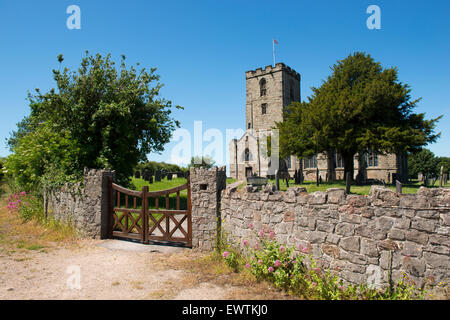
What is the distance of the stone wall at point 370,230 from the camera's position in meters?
3.68

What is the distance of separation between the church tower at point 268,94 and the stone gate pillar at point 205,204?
42.7 metres

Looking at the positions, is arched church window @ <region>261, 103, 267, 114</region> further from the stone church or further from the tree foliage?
the tree foliage

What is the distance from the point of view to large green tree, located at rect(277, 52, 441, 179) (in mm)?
24047

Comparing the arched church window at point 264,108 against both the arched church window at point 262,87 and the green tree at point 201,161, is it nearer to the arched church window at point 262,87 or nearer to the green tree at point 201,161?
the arched church window at point 262,87

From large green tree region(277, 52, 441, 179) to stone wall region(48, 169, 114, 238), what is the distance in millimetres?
21148

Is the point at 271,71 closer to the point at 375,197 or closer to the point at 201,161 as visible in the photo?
the point at 201,161

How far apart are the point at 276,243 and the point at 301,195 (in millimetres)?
1190

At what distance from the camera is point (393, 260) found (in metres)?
4.00

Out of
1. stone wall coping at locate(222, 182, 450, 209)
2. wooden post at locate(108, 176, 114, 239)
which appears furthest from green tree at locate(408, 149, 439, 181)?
wooden post at locate(108, 176, 114, 239)

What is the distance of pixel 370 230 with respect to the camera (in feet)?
13.9

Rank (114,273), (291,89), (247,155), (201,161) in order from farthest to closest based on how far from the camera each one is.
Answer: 1. (201,161)
2. (291,89)
3. (247,155)
4. (114,273)

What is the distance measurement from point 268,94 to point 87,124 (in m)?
40.3

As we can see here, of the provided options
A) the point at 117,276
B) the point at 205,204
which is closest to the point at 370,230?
the point at 205,204

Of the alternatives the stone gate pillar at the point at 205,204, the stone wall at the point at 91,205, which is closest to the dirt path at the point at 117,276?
the stone gate pillar at the point at 205,204
